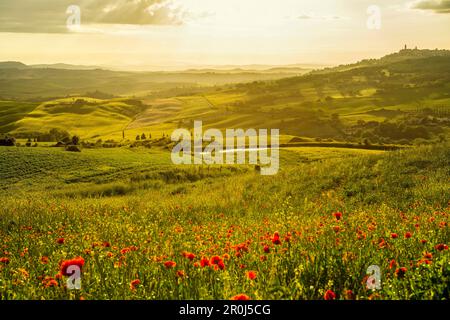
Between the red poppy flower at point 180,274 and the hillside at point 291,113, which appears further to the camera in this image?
the hillside at point 291,113

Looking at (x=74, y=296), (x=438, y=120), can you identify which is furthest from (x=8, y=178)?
(x=438, y=120)

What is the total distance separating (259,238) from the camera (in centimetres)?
716

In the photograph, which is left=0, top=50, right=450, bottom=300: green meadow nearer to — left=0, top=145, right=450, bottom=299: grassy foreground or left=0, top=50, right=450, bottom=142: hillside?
left=0, top=145, right=450, bottom=299: grassy foreground

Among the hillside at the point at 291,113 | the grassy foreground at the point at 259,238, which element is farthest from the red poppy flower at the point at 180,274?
the hillside at the point at 291,113

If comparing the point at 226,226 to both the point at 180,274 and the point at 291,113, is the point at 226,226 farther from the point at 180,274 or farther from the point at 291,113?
the point at 291,113

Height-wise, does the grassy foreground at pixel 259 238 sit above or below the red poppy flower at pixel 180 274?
below

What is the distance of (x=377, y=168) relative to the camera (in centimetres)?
2045

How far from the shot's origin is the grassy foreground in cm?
449

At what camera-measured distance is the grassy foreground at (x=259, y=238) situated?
4.49 meters

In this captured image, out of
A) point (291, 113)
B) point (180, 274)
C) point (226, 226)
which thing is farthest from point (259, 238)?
point (291, 113)

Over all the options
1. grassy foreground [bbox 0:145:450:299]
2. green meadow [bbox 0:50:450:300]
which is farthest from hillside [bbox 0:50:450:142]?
grassy foreground [bbox 0:145:450:299]

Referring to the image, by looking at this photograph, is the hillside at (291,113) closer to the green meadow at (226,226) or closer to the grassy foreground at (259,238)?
the green meadow at (226,226)

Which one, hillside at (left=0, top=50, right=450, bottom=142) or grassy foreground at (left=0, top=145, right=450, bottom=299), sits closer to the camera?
grassy foreground at (left=0, top=145, right=450, bottom=299)

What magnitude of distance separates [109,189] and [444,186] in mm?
23780
